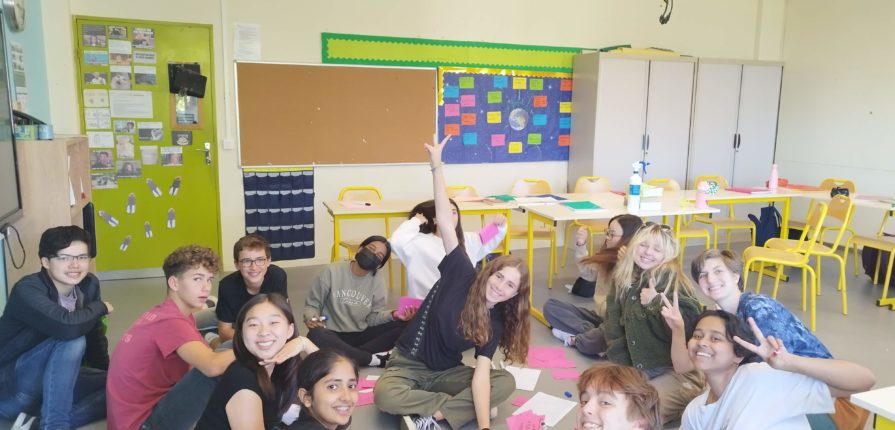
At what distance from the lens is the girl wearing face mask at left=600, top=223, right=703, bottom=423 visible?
278 centimetres

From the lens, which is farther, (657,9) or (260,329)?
(657,9)

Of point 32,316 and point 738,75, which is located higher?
point 738,75

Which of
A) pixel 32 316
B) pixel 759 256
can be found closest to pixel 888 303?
pixel 759 256

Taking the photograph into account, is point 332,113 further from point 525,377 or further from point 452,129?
point 525,377

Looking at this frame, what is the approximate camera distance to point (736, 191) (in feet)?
17.3

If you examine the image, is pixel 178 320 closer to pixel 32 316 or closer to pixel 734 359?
pixel 32 316

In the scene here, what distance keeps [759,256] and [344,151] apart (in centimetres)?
337

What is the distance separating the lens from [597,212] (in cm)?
423

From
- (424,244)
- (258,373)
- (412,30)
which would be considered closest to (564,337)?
(424,244)

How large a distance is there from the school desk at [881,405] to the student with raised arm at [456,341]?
119 centimetres

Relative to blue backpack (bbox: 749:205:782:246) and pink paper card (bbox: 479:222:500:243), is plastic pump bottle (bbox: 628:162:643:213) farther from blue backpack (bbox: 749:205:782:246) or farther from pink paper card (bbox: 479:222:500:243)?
blue backpack (bbox: 749:205:782:246)

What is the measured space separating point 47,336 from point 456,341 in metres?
1.61

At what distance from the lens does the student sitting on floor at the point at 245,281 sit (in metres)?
3.06

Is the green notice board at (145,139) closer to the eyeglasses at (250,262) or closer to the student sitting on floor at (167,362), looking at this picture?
Result: the eyeglasses at (250,262)
